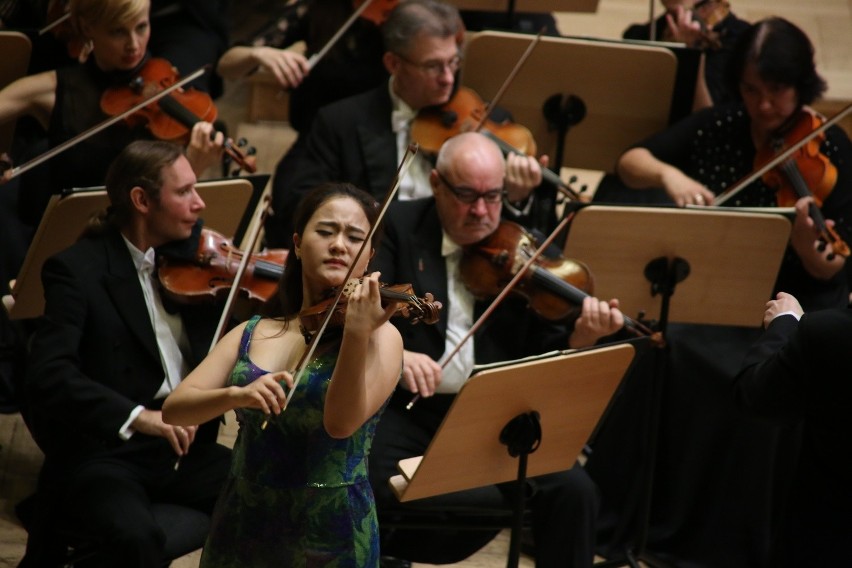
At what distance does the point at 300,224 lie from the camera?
2.20 meters

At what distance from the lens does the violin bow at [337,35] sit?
12.3 feet

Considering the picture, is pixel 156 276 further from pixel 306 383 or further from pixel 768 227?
pixel 768 227

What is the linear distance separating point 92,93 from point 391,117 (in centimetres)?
82

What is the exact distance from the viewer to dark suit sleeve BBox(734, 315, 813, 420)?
2129 millimetres

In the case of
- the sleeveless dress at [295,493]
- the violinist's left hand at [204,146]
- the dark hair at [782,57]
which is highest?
the dark hair at [782,57]

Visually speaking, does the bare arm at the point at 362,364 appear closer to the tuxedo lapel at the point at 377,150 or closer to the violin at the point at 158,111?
the violin at the point at 158,111

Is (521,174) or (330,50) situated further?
(330,50)

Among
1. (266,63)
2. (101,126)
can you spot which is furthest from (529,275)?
(266,63)

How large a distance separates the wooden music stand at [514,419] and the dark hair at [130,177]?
814 mm

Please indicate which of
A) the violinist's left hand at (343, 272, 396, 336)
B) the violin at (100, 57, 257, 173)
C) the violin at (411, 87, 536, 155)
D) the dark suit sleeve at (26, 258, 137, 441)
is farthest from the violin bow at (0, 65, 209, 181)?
the violinist's left hand at (343, 272, 396, 336)

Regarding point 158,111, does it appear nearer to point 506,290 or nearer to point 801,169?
point 506,290

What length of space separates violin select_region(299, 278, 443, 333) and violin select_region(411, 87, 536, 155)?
1.44 meters

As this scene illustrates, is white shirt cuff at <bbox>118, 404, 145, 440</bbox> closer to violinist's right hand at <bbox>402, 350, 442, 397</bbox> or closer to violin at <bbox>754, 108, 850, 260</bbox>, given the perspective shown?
violinist's right hand at <bbox>402, 350, 442, 397</bbox>

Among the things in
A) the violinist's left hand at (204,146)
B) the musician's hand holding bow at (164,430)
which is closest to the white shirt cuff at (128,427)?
the musician's hand holding bow at (164,430)
